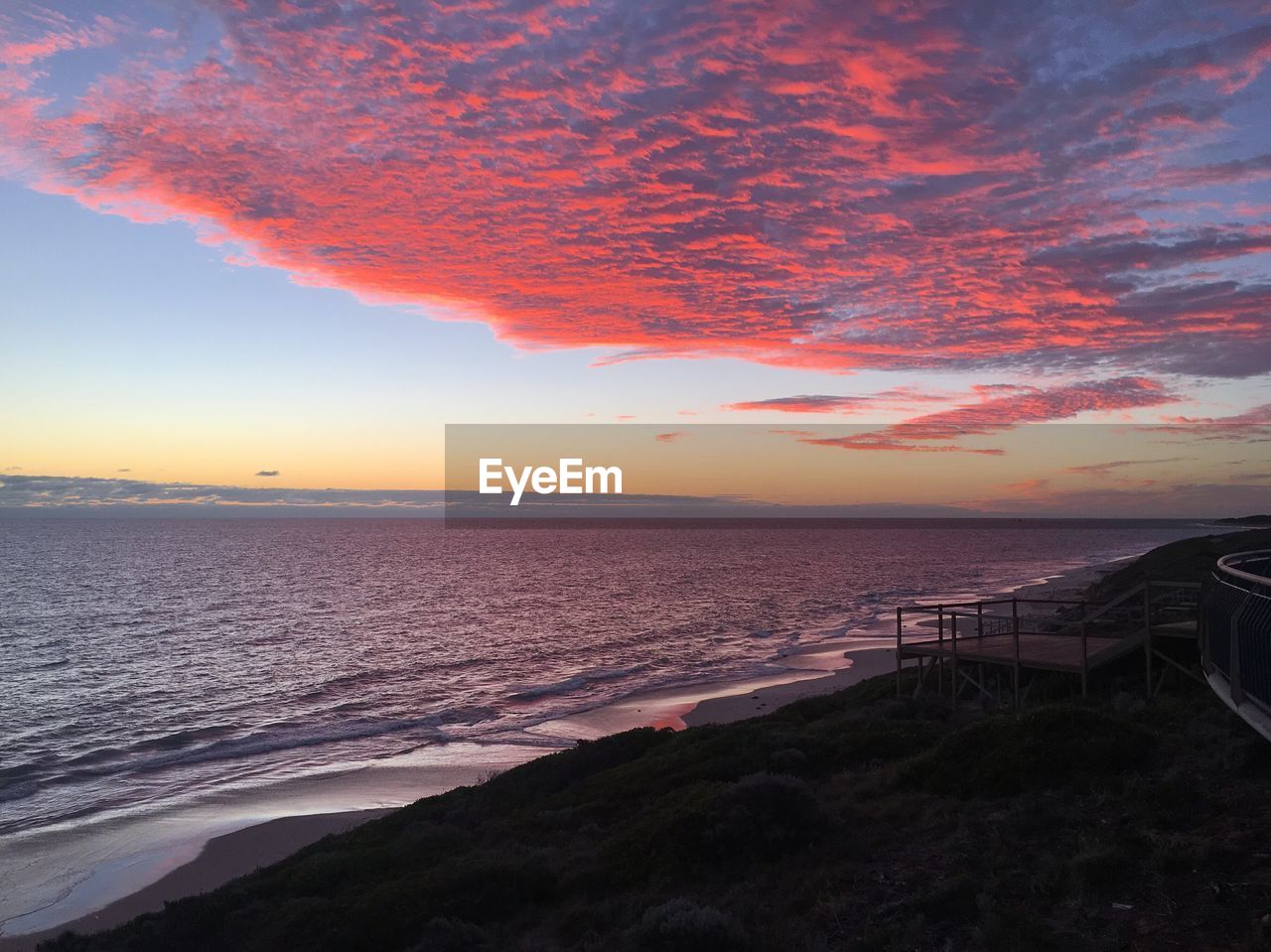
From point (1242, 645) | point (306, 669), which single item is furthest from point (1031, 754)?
point (306, 669)

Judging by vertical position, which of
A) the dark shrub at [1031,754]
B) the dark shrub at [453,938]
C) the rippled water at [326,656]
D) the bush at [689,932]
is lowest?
the rippled water at [326,656]

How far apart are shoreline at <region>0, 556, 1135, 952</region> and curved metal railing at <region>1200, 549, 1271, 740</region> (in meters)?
15.9

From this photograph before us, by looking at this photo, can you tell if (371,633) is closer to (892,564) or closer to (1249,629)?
(1249,629)

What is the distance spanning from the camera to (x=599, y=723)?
28594mm

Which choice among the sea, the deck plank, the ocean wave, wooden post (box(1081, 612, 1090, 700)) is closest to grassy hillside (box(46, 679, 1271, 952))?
wooden post (box(1081, 612, 1090, 700))

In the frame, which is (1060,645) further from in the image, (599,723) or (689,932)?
(599,723)

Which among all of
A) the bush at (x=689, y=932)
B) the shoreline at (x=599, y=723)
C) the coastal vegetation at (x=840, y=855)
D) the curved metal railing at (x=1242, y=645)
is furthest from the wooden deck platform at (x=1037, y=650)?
the bush at (x=689, y=932)

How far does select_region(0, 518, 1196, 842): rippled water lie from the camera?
2567 cm

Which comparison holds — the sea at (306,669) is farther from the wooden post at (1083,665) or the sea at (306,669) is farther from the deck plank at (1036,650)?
the wooden post at (1083,665)

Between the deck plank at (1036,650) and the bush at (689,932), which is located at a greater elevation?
the deck plank at (1036,650)

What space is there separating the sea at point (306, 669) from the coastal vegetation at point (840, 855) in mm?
7913

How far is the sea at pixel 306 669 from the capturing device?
72.3 ft

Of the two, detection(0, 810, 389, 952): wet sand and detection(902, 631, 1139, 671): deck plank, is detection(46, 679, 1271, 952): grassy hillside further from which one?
detection(0, 810, 389, 952): wet sand

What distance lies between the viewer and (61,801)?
→ 70.9ft
